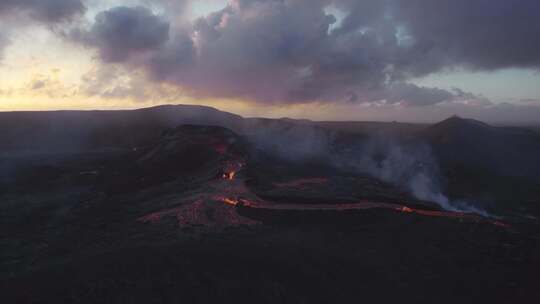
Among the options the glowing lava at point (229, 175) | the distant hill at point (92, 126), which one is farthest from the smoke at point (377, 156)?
the distant hill at point (92, 126)

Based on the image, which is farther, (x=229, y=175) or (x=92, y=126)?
(x=92, y=126)

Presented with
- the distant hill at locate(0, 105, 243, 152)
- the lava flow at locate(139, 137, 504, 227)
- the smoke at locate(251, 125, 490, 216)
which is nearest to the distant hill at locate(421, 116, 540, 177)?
the smoke at locate(251, 125, 490, 216)

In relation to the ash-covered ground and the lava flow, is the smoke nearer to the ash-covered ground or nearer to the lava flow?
the ash-covered ground

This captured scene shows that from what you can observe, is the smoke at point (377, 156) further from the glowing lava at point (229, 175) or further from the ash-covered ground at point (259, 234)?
the glowing lava at point (229, 175)

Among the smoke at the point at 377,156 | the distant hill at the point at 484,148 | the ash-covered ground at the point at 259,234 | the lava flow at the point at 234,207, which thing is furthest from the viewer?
the distant hill at the point at 484,148

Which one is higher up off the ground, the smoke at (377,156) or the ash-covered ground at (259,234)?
the smoke at (377,156)

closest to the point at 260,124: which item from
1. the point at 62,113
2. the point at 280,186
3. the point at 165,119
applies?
the point at 165,119

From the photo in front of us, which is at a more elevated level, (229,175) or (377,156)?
(377,156)

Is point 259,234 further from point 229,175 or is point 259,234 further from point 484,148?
point 484,148

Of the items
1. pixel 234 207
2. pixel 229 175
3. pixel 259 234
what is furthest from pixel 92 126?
pixel 259 234
